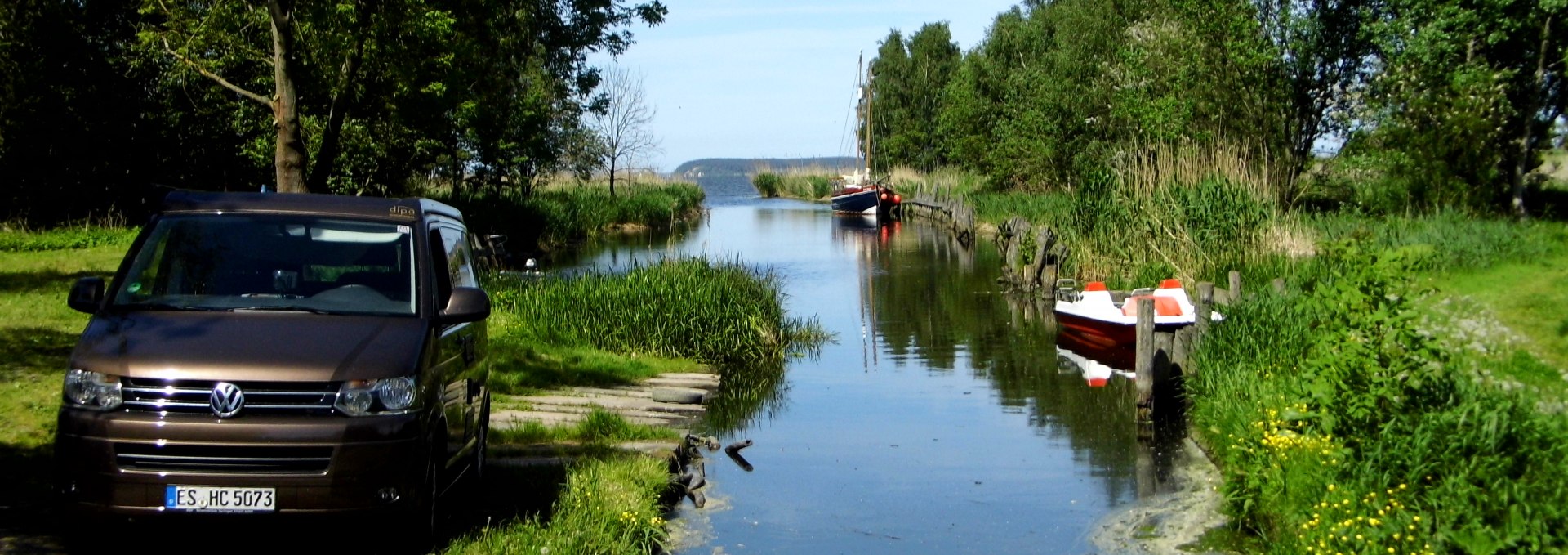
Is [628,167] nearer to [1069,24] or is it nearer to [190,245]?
[1069,24]

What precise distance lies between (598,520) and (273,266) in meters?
2.25

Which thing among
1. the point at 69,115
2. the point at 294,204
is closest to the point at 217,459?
the point at 294,204

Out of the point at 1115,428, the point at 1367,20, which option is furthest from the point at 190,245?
the point at 1367,20

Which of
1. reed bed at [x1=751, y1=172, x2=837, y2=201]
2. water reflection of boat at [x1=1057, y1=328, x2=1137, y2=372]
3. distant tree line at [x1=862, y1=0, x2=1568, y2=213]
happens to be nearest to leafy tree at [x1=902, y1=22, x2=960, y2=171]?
reed bed at [x1=751, y1=172, x2=837, y2=201]

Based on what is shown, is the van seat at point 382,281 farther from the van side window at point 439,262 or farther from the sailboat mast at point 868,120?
the sailboat mast at point 868,120

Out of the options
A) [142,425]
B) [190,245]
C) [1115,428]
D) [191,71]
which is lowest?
[1115,428]

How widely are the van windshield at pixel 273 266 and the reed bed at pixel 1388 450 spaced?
5.17m

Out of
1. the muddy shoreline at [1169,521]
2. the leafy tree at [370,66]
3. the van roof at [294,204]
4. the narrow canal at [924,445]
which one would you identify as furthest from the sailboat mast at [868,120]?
the van roof at [294,204]

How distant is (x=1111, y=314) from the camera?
19062mm

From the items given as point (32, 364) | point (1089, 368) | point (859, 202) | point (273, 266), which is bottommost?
point (1089, 368)

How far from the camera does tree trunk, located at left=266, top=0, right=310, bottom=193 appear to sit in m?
16.4

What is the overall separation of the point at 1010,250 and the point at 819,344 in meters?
11.1

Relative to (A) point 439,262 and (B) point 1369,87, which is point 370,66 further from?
(B) point 1369,87

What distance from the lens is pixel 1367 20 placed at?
29.9 m
